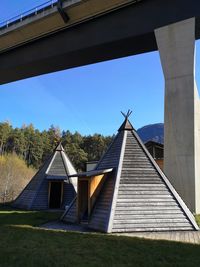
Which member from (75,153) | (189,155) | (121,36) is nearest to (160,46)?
(121,36)

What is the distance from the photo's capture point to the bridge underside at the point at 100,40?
16.4 metres

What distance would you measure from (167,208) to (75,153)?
2066 inches

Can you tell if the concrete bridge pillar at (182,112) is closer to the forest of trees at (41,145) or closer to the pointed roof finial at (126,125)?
the pointed roof finial at (126,125)

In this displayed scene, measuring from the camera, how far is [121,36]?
694 inches

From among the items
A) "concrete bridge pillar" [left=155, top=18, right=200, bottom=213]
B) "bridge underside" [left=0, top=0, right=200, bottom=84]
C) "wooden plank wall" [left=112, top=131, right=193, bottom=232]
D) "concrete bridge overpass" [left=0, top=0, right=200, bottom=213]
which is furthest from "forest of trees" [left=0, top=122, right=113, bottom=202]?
"wooden plank wall" [left=112, top=131, right=193, bottom=232]

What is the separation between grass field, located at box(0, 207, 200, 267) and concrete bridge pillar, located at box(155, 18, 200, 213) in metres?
6.96

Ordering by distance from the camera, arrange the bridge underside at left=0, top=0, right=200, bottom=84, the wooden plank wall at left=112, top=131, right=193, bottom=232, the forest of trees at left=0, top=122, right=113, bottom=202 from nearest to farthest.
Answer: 1. the wooden plank wall at left=112, top=131, right=193, bottom=232
2. the bridge underside at left=0, top=0, right=200, bottom=84
3. the forest of trees at left=0, top=122, right=113, bottom=202

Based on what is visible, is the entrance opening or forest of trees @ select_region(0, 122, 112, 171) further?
forest of trees @ select_region(0, 122, 112, 171)

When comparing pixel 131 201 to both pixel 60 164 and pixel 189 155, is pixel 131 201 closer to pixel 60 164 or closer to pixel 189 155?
pixel 189 155

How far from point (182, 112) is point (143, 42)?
4.95 m

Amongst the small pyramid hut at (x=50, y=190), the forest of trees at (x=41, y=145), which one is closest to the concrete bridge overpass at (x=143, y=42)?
the small pyramid hut at (x=50, y=190)

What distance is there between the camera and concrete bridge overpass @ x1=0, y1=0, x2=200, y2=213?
15594 millimetres

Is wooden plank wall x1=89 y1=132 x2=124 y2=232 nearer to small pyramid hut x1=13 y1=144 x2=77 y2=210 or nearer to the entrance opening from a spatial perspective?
the entrance opening

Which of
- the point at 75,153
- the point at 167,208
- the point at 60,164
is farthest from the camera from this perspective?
the point at 75,153
